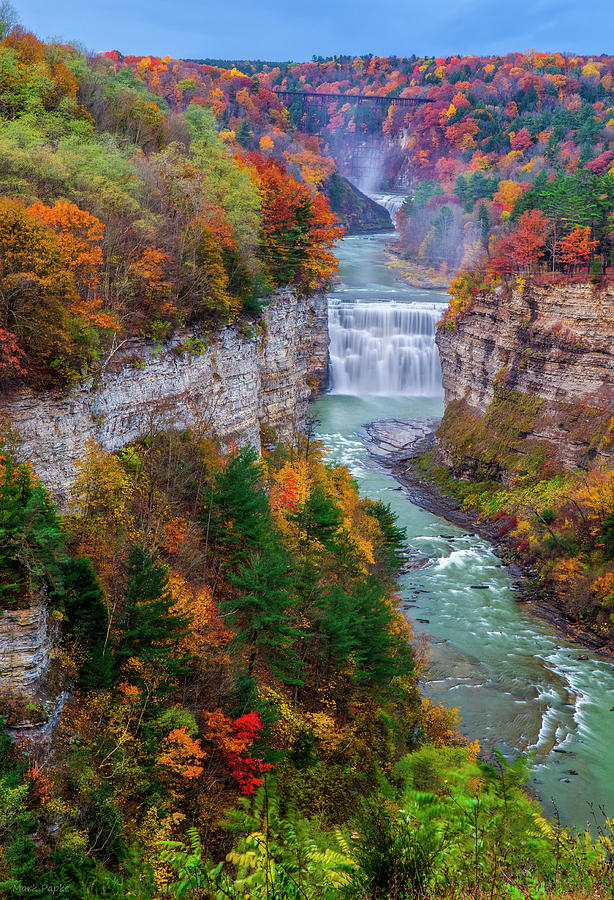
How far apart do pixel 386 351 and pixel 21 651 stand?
208 feet

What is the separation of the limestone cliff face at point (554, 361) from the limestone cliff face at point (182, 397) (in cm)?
1586

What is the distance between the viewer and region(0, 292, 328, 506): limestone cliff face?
2455 cm

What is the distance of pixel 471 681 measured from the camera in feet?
108

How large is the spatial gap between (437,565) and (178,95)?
7067 cm

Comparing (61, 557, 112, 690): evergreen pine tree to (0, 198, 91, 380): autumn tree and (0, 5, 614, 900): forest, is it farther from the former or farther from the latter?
(0, 198, 91, 380): autumn tree

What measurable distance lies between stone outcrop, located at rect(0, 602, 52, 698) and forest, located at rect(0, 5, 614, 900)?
32 cm

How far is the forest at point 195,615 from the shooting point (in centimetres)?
1103

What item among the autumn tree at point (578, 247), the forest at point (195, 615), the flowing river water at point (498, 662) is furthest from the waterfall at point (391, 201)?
the forest at point (195, 615)

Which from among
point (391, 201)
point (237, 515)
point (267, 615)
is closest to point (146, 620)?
point (267, 615)

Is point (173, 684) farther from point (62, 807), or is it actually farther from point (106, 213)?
point (106, 213)

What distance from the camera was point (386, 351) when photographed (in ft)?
251

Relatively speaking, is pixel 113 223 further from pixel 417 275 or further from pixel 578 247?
pixel 417 275

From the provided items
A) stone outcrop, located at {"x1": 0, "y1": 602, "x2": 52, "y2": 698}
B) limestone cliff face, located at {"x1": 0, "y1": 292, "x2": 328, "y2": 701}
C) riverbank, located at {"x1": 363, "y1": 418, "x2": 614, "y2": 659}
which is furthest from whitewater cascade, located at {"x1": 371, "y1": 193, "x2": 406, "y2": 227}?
stone outcrop, located at {"x1": 0, "y1": 602, "x2": 52, "y2": 698}

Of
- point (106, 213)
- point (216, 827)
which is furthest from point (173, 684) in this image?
point (106, 213)
